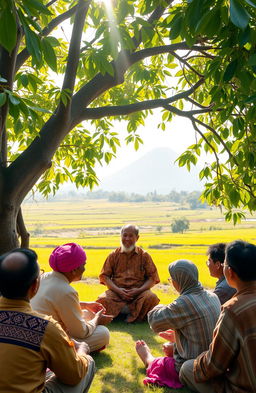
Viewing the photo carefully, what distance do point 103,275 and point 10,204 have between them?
2.77 meters

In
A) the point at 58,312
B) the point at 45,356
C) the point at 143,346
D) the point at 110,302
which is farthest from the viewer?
the point at 110,302

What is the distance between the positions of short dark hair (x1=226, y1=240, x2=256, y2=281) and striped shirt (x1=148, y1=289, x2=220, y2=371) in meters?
0.79

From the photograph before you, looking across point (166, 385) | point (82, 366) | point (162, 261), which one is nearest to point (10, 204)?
point (82, 366)

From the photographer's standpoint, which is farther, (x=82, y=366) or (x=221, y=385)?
(x=221, y=385)

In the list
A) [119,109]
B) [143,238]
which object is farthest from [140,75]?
[143,238]

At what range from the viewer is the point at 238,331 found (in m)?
2.47

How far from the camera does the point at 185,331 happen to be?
10.8 ft

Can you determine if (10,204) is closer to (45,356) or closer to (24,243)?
(24,243)

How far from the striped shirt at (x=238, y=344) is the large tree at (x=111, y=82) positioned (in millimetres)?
1287

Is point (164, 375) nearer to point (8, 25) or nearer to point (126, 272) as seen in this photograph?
point (126, 272)

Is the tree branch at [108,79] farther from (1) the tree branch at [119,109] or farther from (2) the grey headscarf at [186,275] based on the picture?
(2) the grey headscarf at [186,275]

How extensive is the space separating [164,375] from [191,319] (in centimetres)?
71

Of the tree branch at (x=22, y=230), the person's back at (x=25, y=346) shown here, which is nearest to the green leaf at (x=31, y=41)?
the person's back at (x=25, y=346)

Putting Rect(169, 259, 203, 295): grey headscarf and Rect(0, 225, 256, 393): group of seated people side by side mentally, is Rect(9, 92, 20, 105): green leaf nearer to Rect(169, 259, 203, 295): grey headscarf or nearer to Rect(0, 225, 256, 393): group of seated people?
Rect(0, 225, 256, 393): group of seated people
